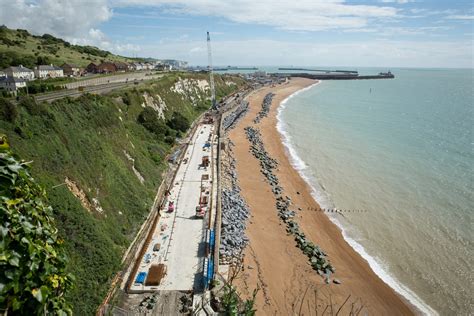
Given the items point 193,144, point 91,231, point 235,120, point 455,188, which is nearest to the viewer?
point 91,231

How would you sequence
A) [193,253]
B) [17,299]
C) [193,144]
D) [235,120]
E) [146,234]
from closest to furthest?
[17,299] < [193,253] < [146,234] < [193,144] < [235,120]

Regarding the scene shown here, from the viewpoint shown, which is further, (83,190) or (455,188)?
(455,188)

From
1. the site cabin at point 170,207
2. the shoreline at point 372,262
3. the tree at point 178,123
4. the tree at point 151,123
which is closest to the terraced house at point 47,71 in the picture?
the tree at point 178,123

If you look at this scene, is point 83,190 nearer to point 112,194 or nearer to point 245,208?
point 112,194

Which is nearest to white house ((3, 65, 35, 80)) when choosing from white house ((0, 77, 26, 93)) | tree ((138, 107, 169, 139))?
white house ((0, 77, 26, 93))

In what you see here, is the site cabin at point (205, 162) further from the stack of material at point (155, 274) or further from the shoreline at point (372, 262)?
the stack of material at point (155, 274)

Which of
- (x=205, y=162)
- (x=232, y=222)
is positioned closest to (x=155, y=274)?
(x=232, y=222)

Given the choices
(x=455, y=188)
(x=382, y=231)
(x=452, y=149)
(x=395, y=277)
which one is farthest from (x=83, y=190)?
(x=452, y=149)
